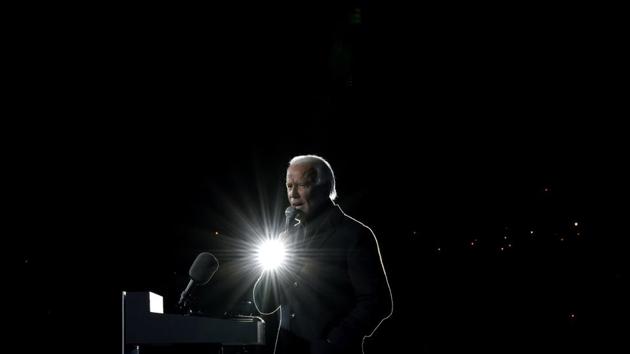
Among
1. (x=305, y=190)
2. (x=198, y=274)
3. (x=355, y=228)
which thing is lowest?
(x=198, y=274)

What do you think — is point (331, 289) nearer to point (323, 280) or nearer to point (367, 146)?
point (323, 280)

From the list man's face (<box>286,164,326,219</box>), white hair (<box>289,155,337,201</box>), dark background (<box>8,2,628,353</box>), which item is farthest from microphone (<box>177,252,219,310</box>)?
dark background (<box>8,2,628,353</box>)

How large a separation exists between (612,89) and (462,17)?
133 centimetres

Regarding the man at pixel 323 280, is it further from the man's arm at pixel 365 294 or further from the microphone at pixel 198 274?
the microphone at pixel 198 274

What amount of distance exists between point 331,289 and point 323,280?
0.05 meters

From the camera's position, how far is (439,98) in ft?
18.3

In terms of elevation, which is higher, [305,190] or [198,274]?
[305,190]

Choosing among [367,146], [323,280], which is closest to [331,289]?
[323,280]

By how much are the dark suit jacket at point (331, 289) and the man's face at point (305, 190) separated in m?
0.05

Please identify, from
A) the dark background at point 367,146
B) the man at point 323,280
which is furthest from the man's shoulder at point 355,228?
the dark background at point 367,146

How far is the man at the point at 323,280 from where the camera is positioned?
243 centimetres

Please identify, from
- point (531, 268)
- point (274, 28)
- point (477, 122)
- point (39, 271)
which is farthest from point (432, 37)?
point (39, 271)

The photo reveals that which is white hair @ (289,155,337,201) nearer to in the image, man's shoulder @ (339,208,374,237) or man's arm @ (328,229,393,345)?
man's shoulder @ (339,208,374,237)

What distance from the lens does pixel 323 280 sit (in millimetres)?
2559
